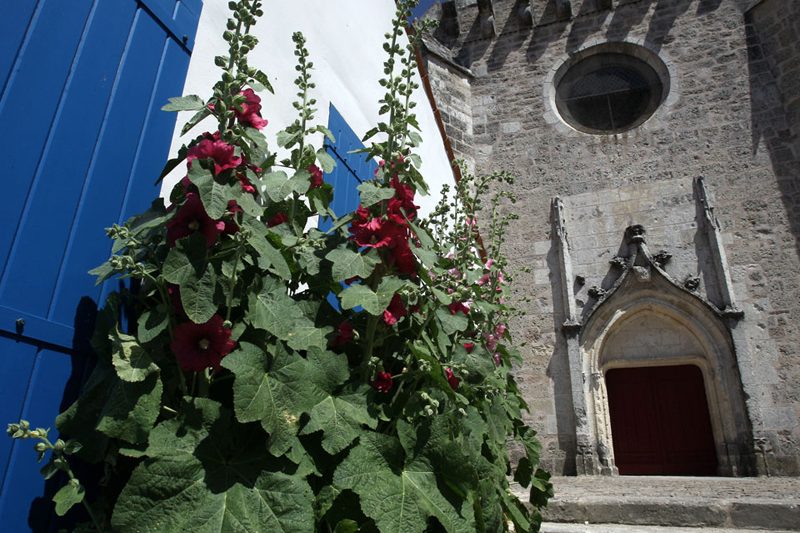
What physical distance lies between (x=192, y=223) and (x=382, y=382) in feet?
2.00

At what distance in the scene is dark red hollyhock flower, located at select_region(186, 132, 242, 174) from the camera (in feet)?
3.71

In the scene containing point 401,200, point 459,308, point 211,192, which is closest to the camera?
point 211,192

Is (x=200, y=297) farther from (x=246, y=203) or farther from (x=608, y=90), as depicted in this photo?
(x=608, y=90)

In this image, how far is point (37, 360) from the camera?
118 centimetres

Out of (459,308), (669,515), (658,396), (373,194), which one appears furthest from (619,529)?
(658,396)

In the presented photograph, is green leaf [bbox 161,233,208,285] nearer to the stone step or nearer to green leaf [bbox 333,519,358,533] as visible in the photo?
green leaf [bbox 333,519,358,533]

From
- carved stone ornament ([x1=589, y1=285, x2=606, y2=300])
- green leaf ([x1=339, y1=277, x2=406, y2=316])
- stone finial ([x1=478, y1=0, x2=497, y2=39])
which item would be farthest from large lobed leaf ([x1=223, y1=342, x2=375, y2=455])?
stone finial ([x1=478, y1=0, x2=497, y2=39])

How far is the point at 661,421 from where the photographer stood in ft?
23.9

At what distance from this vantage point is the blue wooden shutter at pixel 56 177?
1.14 metres

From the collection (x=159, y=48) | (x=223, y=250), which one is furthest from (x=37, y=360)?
(x=159, y=48)

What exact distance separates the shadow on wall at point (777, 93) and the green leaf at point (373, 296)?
296 inches

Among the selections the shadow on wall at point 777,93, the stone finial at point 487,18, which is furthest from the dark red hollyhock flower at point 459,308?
the stone finial at point 487,18

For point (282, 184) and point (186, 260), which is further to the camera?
point (282, 184)

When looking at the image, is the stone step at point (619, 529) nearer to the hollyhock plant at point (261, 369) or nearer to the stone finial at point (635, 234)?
the hollyhock plant at point (261, 369)
